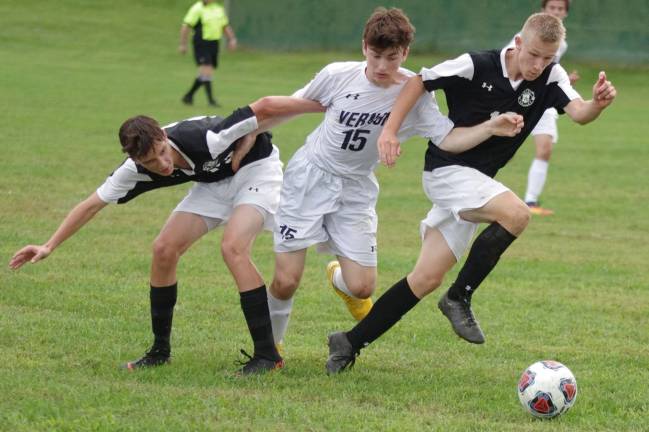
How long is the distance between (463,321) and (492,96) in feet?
3.62

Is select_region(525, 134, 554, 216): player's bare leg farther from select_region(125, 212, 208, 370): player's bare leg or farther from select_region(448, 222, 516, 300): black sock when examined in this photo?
select_region(125, 212, 208, 370): player's bare leg

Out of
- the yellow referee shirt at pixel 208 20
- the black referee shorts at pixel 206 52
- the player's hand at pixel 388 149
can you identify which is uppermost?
the player's hand at pixel 388 149

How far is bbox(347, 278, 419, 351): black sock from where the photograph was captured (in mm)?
5445

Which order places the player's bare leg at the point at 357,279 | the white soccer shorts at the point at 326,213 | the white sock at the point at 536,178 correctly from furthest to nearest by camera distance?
1. the white sock at the point at 536,178
2. the player's bare leg at the point at 357,279
3. the white soccer shorts at the point at 326,213

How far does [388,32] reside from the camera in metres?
5.37

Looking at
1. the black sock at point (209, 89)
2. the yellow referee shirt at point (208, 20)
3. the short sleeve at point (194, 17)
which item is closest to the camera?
the black sock at point (209, 89)

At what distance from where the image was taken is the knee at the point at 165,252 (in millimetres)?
5531

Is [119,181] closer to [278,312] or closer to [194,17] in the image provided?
[278,312]

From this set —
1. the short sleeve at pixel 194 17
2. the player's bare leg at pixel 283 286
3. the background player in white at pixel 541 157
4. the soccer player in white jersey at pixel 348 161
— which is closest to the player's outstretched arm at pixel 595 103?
the soccer player in white jersey at pixel 348 161

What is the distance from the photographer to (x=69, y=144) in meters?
14.2

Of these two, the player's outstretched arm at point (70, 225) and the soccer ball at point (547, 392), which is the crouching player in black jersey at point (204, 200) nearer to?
the player's outstretched arm at point (70, 225)

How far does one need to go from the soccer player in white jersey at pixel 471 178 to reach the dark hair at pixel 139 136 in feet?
3.52

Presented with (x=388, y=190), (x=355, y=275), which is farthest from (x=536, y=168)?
(x=355, y=275)

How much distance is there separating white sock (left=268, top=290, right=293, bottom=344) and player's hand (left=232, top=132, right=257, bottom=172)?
73cm
